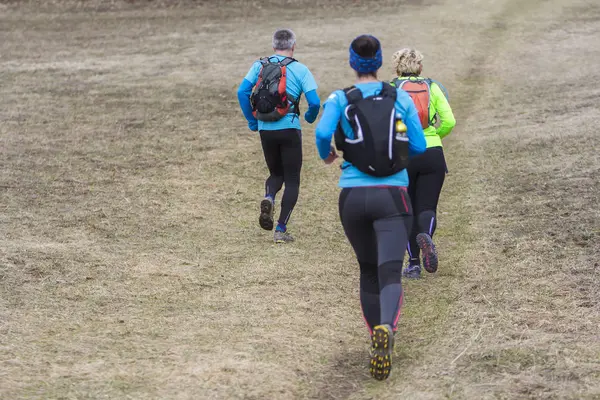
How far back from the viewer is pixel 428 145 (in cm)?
766

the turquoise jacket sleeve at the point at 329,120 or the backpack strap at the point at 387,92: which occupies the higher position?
the backpack strap at the point at 387,92

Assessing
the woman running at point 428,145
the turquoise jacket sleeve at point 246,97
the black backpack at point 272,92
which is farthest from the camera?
the turquoise jacket sleeve at point 246,97

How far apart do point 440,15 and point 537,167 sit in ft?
59.3

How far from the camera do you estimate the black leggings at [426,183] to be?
768 centimetres

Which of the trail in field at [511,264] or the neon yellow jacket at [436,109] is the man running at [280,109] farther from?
the trail in field at [511,264]

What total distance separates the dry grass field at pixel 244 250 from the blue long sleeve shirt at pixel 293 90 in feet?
4.46

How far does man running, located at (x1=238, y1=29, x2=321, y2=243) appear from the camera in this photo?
28.4 feet

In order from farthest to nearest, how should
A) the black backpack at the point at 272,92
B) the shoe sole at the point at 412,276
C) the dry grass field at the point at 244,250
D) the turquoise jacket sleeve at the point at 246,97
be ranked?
the turquoise jacket sleeve at the point at 246,97 → the black backpack at the point at 272,92 → the shoe sole at the point at 412,276 → the dry grass field at the point at 244,250

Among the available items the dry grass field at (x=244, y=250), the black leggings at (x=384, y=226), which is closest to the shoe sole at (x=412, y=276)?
the dry grass field at (x=244, y=250)

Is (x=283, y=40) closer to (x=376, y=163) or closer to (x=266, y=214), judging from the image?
(x=266, y=214)

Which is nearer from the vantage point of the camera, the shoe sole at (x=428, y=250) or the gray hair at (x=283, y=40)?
the shoe sole at (x=428, y=250)

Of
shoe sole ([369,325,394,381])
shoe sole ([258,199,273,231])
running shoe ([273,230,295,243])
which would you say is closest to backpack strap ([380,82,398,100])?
shoe sole ([369,325,394,381])

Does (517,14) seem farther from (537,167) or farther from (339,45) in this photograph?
(537,167)

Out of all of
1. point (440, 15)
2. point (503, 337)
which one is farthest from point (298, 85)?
point (440, 15)
